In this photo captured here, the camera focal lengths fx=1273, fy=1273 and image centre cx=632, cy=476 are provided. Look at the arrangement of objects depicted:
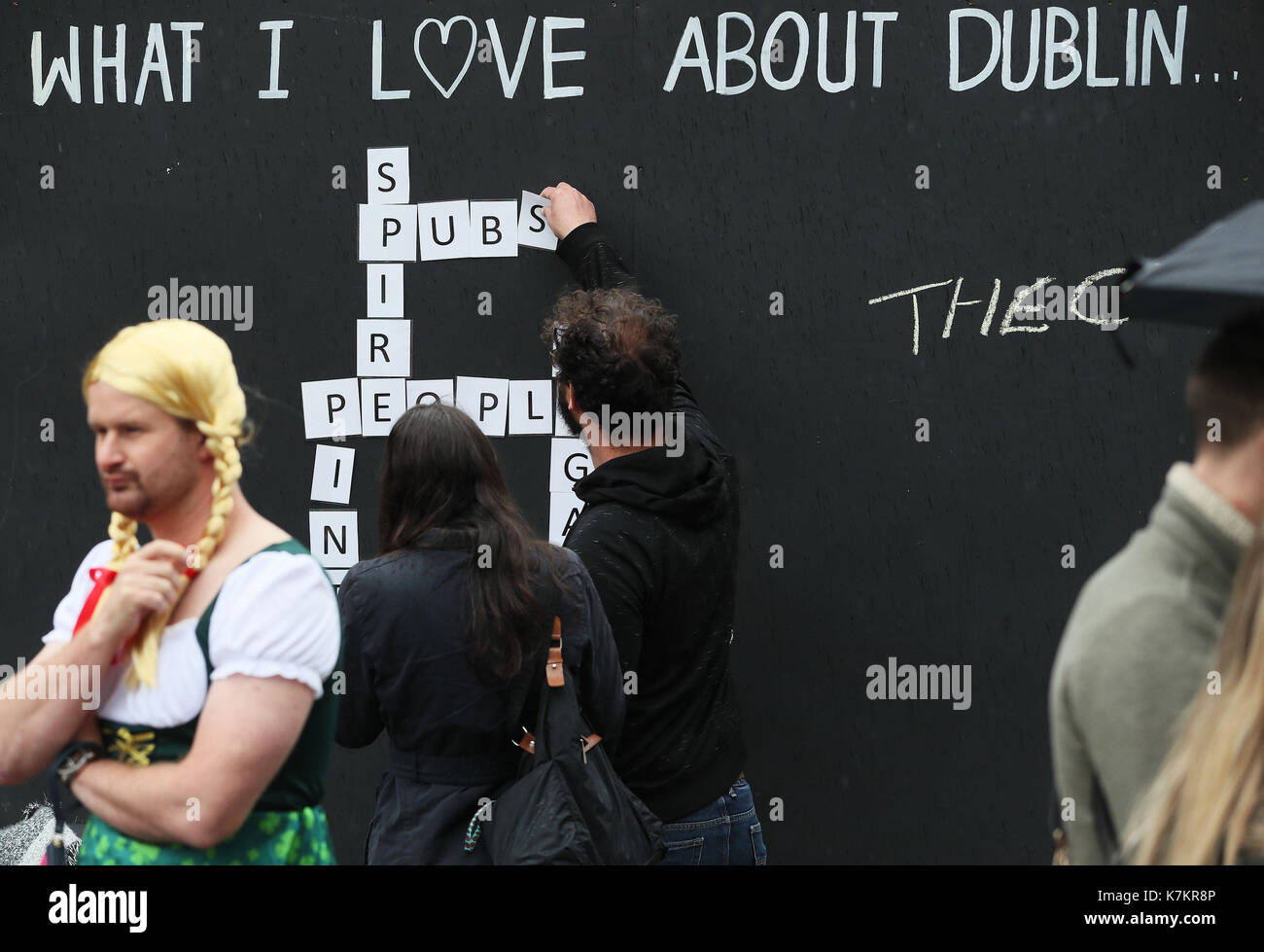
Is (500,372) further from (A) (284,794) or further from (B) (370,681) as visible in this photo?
(A) (284,794)

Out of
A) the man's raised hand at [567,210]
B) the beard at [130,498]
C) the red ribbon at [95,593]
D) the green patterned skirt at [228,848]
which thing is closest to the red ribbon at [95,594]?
the red ribbon at [95,593]

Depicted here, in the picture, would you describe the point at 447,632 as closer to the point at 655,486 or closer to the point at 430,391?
the point at 655,486

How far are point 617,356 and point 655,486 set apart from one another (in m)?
0.36

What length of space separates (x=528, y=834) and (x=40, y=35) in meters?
3.36

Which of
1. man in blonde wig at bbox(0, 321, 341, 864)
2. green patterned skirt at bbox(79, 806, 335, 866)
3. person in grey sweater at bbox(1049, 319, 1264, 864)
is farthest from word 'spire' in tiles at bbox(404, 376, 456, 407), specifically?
person in grey sweater at bbox(1049, 319, 1264, 864)

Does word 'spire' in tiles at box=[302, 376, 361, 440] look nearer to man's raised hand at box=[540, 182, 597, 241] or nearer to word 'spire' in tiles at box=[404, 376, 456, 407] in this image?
word 'spire' in tiles at box=[404, 376, 456, 407]

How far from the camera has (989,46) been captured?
418 centimetres

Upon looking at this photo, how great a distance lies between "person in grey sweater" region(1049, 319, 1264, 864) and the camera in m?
1.71

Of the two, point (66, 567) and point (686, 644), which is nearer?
point (686, 644)

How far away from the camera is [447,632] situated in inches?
112

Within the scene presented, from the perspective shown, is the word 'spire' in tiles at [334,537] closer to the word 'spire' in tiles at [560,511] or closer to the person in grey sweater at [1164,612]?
the word 'spire' in tiles at [560,511]

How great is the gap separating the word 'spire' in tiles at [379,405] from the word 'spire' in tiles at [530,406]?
381 mm

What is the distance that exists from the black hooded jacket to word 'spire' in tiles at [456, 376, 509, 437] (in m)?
1.15

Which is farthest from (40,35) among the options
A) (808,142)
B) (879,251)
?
(879,251)
